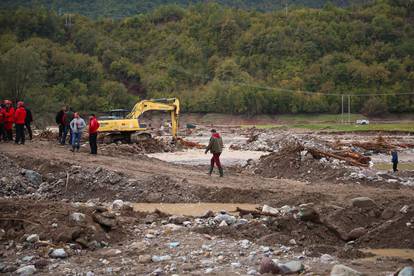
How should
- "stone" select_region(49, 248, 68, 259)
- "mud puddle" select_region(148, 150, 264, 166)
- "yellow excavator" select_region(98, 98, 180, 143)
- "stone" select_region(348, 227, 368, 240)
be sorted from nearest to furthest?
"stone" select_region(49, 248, 68, 259) → "stone" select_region(348, 227, 368, 240) → "mud puddle" select_region(148, 150, 264, 166) → "yellow excavator" select_region(98, 98, 180, 143)

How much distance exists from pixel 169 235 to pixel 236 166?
51.8 feet

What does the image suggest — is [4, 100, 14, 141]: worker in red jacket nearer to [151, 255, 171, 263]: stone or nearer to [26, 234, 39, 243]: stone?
[26, 234, 39, 243]: stone

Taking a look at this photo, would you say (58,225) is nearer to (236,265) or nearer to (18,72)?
(236,265)

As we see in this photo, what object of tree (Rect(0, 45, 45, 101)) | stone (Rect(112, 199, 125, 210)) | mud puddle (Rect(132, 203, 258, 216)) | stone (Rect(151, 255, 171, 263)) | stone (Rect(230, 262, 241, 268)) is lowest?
mud puddle (Rect(132, 203, 258, 216))

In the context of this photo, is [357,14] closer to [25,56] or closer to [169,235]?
[25,56]

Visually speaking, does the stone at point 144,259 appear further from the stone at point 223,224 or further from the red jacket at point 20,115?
the red jacket at point 20,115

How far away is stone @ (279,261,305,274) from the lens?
9500mm

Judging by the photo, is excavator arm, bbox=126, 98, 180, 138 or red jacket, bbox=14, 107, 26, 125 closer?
red jacket, bbox=14, 107, 26, 125

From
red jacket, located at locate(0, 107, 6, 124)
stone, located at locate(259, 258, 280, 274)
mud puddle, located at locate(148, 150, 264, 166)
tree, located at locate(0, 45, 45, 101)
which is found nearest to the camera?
stone, located at locate(259, 258, 280, 274)

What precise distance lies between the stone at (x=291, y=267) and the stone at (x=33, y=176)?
11.1m

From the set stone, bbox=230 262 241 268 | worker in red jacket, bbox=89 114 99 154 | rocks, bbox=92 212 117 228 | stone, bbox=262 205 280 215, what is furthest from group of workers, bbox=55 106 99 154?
stone, bbox=230 262 241 268

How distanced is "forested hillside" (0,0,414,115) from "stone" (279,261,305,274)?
8069 centimetres

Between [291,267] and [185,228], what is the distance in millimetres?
3554

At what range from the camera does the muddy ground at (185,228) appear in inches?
404
